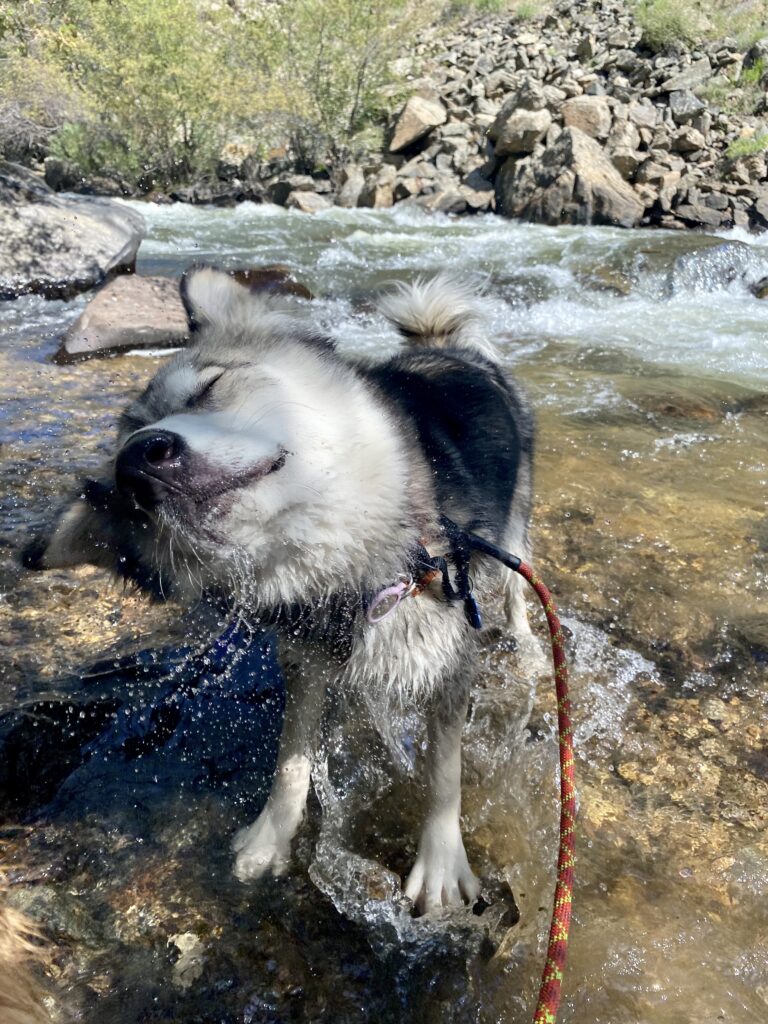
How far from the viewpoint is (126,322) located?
19.0 ft

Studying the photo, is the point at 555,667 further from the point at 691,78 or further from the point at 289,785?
the point at 691,78

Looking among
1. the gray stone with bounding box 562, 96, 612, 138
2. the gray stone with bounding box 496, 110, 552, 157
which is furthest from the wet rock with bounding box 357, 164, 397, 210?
the gray stone with bounding box 562, 96, 612, 138

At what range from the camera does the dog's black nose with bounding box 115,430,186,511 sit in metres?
1.32

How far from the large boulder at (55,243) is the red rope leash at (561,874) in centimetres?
678

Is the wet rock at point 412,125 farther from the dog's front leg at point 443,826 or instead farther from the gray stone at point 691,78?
the dog's front leg at point 443,826

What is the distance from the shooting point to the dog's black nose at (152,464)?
1.32 meters

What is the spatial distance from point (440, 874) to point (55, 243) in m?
7.23

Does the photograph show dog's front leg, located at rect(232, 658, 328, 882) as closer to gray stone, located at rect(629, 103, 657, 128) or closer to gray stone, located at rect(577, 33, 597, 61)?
gray stone, located at rect(629, 103, 657, 128)

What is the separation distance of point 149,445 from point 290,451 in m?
0.27

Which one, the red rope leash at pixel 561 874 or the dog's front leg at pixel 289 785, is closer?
the red rope leash at pixel 561 874

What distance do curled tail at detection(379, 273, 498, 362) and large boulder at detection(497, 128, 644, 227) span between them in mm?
9269

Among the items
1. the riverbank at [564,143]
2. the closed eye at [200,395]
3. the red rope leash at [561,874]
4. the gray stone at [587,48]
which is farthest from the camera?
the gray stone at [587,48]

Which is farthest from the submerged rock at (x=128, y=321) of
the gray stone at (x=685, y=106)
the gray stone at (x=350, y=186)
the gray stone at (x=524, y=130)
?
the gray stone at (x=685, y=106)

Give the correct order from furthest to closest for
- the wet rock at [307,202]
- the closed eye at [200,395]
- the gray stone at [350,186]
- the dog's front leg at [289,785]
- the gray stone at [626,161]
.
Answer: the gray stone at [350,186] < the wet rock at [307,202] < the gray stone at [626,161] < the dog's front leg at [289,785] < the closed eye at [200,395]
